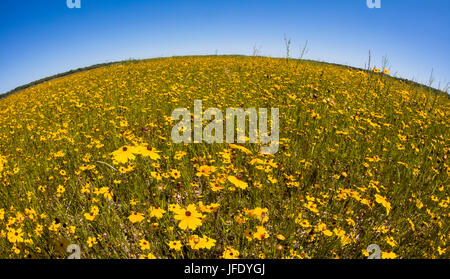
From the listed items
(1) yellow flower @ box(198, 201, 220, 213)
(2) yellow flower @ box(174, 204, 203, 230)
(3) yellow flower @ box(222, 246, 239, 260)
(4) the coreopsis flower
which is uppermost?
(4) the coreopsis flower

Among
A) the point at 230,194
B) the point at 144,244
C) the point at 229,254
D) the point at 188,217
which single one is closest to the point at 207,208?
the point at 188,217

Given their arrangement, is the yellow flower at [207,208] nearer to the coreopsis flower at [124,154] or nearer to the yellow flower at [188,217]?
the yellow flower at [188,217]

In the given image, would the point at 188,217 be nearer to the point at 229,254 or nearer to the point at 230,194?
the point at 229,254

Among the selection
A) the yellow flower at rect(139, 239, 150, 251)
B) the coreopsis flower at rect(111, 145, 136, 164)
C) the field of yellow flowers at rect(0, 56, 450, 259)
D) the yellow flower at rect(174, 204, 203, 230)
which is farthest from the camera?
the field of yellow flowers at rect(0, 56, 450, 259)

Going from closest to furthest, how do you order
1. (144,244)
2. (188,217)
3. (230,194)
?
(188,217) → (144,244) → (230,194)

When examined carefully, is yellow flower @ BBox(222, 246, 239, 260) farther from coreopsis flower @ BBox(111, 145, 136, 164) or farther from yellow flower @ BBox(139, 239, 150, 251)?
coreopsis flower @ BBox(111, 145, 136, 164)

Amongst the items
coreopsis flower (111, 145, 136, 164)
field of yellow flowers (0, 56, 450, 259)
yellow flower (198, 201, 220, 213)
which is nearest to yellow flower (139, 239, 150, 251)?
field of yellow flowers (0, 56, 450, 259)

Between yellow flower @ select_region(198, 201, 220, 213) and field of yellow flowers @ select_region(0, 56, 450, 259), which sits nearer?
yellow flower @ select_region(198, 201, 220, 213)

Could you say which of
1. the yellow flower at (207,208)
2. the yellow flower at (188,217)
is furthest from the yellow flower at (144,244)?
the yellow flower at (207,208)
